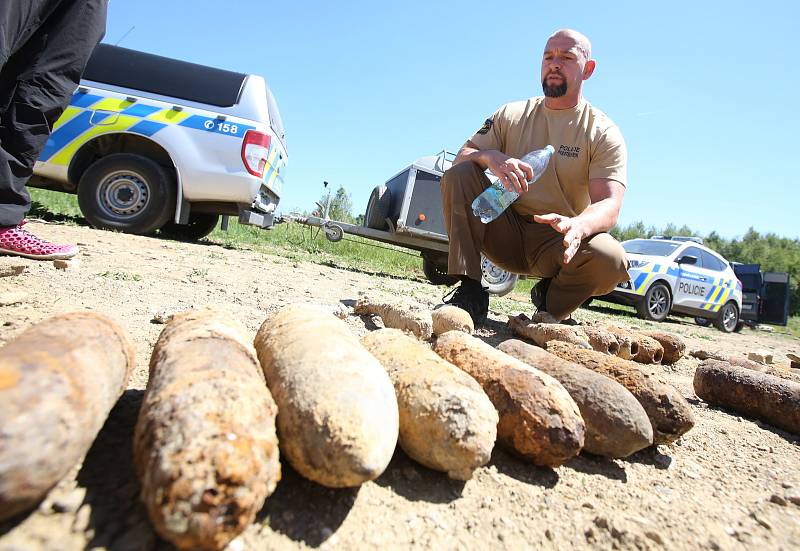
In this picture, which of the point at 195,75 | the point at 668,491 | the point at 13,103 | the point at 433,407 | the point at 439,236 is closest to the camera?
the point at 433,407

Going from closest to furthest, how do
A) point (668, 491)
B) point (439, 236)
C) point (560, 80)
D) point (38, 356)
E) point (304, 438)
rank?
point (38, 356) < point (304, 438) < point (668, 491) < point (560, 80) < point (439, 236)

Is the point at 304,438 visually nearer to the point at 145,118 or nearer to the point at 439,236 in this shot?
the point at 145,118

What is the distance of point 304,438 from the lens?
1010 mm

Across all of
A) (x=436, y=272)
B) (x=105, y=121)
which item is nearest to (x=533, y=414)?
(x=105, y=121)

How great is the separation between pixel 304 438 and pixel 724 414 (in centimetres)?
240

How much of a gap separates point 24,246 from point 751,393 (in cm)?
410

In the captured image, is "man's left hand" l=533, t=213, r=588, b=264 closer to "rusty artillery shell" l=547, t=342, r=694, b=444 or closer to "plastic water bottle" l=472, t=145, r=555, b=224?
"plastic water bottle" l=472, t=145, r=555, b=224

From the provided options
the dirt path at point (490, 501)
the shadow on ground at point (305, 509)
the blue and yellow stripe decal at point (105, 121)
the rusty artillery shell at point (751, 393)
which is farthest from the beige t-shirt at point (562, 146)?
the blue and yellow stripe decal at point (105, 121)

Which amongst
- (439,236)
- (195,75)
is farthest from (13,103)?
(439,236)

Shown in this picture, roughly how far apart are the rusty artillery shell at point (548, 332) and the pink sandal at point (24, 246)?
300 centimetres

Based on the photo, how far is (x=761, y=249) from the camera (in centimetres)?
4169

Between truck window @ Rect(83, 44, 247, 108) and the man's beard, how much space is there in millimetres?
4095

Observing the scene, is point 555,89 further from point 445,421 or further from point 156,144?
point 156,144

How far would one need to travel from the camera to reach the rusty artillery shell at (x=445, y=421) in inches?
46.1
